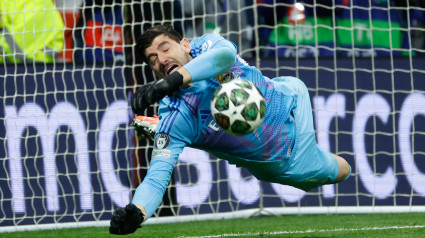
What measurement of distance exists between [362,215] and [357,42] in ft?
6.10

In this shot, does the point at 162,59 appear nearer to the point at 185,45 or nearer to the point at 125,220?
the point at 185,45

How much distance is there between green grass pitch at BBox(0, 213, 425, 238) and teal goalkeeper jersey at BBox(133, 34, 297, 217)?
1.04 metres

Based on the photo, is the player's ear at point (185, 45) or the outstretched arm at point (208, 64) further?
the player's ear at point (185, 45)

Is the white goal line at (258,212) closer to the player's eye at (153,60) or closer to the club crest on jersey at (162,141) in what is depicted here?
the club crest on jersey at (162,141)

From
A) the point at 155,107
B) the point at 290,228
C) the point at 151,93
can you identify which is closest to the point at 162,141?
the point at 151,93

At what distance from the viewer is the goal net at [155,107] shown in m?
7.80

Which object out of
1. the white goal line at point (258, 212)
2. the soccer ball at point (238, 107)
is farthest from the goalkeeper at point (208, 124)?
the white goal line at point (258, 212)

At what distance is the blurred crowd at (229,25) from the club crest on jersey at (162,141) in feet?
11.6

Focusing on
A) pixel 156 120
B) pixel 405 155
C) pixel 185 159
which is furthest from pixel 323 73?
pixel 156 120

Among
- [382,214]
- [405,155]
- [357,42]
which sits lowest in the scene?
[382,214]

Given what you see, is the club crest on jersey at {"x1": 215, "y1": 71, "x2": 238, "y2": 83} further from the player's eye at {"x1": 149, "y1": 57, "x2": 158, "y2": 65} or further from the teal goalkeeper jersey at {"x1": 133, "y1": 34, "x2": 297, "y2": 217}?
the player's eye at {"x1": 149, "y1": 57, "x2": 158, "y2": 65}

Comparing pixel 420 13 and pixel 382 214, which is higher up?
pixel 420 13

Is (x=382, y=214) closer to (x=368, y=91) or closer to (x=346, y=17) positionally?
(x=368, y=91)

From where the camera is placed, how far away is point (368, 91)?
795 centimetres
